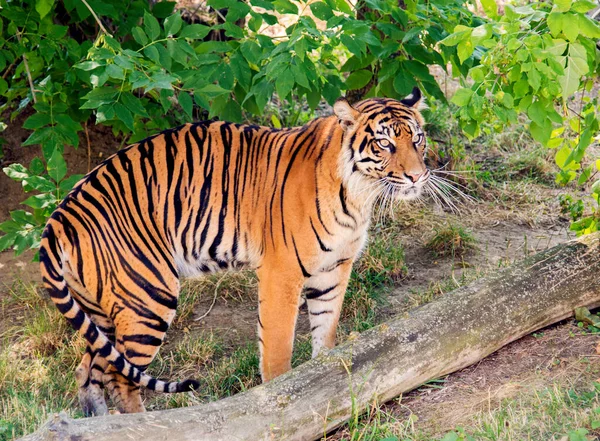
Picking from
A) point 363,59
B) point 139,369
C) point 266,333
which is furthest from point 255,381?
point 363,59

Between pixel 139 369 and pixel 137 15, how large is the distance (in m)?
2.48

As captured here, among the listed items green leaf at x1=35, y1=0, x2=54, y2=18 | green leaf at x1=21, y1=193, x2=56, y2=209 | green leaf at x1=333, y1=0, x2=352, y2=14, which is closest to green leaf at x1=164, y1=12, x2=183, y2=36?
green leaf at x1=35, y1=0, x2=54, y2=18

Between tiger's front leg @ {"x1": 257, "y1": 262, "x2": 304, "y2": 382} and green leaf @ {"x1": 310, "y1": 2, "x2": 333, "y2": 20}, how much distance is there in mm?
1403

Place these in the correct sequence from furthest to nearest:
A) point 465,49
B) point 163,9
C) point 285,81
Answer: point 163,9
point 285,81
point 465,49

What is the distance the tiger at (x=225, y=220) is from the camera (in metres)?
4.29

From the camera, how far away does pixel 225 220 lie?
183 inches

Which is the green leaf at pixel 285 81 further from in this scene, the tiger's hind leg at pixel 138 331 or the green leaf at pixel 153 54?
the tiger's hind leg at pixel 138 331

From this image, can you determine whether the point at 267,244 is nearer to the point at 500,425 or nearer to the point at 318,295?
the point at 318,295

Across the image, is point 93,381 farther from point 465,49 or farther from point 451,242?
point 451,242

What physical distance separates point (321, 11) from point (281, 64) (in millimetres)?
441

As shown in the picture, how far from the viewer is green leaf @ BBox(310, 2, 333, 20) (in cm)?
458

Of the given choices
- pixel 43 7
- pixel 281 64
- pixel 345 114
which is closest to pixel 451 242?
pixel 345 114

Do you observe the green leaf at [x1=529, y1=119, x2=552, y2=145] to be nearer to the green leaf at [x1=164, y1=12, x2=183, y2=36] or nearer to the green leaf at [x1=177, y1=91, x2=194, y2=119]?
the green leaf at [x1=177, y1=91, x2=194, y2=119]

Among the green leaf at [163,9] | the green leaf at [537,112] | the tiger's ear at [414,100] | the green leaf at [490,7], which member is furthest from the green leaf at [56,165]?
the green leaf at [537,112]
